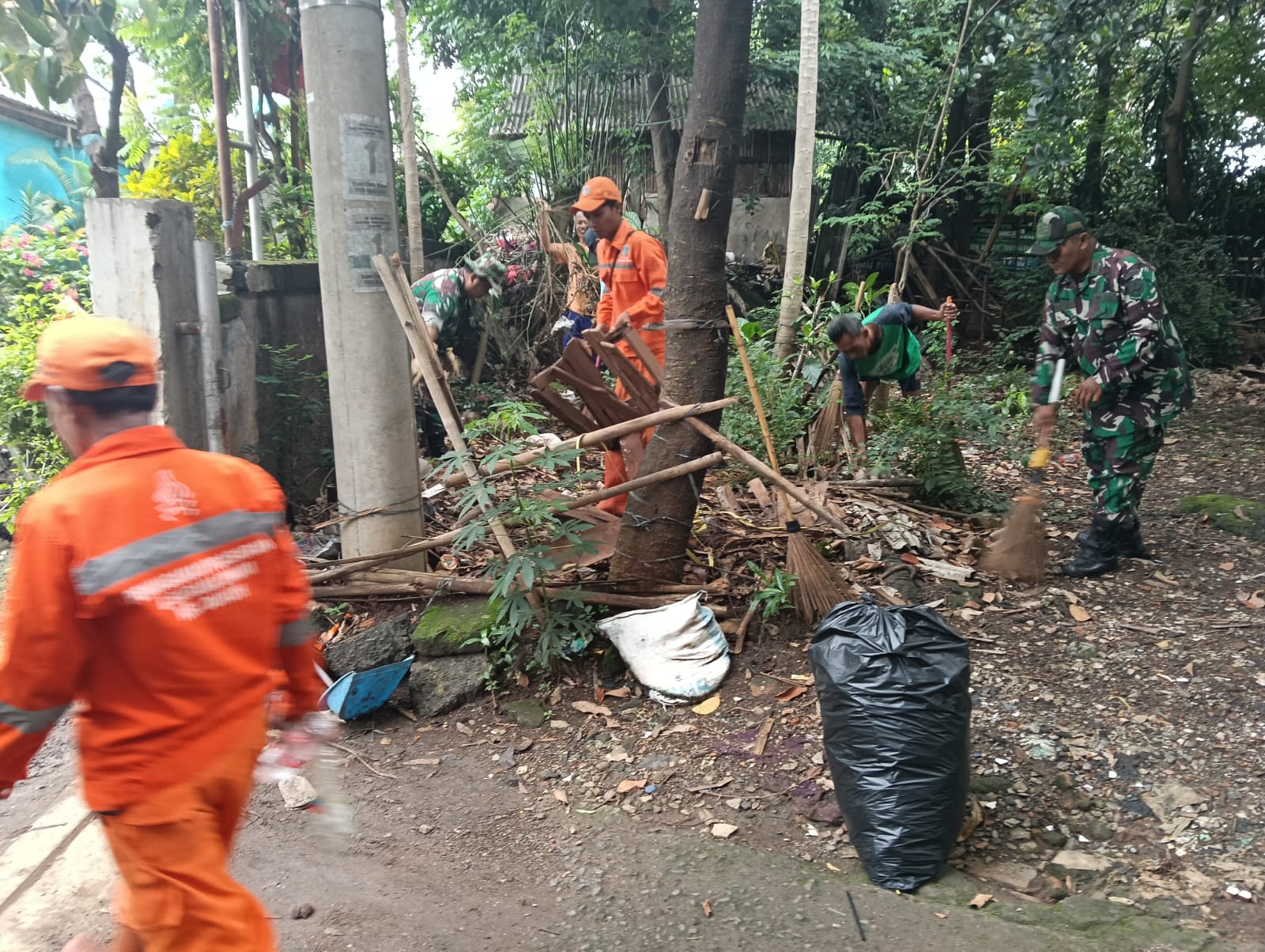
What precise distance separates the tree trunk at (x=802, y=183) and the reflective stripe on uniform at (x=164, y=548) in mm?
5975

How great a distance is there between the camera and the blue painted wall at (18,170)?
478 inches

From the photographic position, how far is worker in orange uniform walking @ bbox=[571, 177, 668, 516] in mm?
5215

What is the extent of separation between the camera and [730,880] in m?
2.77

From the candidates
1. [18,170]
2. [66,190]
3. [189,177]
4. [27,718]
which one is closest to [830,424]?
[27,718]

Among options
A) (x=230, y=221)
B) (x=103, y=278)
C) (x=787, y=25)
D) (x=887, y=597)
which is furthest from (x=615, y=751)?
(x=787, y=25)

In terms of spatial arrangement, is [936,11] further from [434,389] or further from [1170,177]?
[434,389]

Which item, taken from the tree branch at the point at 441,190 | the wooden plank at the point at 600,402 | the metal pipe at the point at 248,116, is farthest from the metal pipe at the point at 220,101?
the wooden plank at the point at 600,402

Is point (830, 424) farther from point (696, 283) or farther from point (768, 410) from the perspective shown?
point (696, 283)

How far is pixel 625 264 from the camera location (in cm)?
539

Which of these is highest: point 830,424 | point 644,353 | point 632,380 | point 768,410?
point 644,353

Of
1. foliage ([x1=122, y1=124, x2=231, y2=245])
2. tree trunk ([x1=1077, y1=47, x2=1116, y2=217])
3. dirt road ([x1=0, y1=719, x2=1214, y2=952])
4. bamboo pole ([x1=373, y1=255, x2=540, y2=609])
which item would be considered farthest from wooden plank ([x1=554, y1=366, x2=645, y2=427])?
tree trunk ([x1=1077, y1=47, x2=1116, y2=217])

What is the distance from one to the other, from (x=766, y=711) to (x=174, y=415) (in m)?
3.24

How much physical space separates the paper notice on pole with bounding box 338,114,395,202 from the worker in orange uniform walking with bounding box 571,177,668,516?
4.01 feet

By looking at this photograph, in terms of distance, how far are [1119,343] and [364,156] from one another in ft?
12.3
